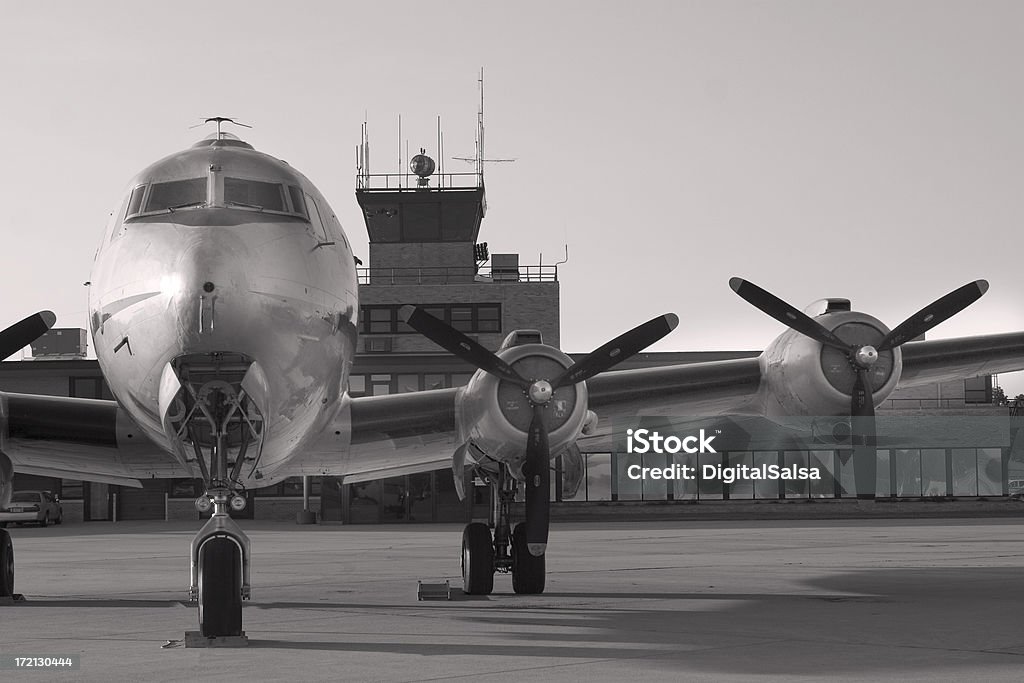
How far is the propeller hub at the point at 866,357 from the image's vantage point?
15898mm

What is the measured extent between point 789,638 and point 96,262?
7361 mm

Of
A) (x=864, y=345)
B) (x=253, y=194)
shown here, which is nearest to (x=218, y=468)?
(x=253, y=194)

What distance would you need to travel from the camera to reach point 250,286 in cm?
1041

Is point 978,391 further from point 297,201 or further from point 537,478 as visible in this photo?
point 297,201

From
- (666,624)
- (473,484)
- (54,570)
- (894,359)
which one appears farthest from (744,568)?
(473,484)

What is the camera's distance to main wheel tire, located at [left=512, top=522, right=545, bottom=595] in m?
16.1

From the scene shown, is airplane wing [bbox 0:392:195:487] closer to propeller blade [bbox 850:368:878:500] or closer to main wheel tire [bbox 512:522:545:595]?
main wheel tire [bbox 512:522:545:595]

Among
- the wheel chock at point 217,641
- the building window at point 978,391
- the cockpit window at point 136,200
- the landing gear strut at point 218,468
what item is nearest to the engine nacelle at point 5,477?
the landing gear strut at point 218,468

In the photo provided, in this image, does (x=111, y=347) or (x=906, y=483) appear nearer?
(x=111, y=347)

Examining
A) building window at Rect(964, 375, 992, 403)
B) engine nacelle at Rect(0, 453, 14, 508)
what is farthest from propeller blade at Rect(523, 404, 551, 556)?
building window at Rect(964, 375, 992, 403)

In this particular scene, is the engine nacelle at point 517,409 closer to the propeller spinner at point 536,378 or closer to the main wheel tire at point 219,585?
the propeller spinner at point 536,378

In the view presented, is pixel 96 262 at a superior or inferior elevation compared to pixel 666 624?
superior

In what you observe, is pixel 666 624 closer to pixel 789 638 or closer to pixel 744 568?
pixel 789 638

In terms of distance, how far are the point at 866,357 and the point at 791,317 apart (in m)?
1.11
